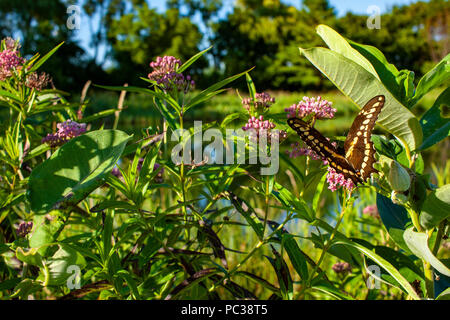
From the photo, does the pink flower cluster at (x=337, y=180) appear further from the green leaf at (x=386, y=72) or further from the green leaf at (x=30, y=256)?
the green leaf at (x=30, y=256)

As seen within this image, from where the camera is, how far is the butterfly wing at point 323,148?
0.66 metres

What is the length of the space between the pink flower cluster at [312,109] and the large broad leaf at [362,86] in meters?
0.14

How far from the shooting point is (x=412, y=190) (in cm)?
62

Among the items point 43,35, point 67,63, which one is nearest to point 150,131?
point 67,63

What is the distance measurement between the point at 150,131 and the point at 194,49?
23692 mm

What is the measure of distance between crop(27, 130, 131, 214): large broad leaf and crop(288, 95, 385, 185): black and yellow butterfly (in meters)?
0.28

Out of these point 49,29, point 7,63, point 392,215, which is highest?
point 49,29

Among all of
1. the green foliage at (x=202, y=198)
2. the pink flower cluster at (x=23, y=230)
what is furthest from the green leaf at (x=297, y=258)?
the pink flower cluster at (x=23, y=230)

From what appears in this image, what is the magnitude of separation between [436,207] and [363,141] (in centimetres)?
16

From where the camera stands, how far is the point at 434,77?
60 cm

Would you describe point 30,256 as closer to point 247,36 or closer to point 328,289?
point 328,289

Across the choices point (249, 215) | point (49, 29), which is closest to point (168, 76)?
point (249, 215)
